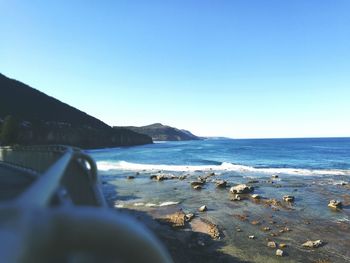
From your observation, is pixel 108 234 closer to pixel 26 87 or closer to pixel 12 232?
pixel 12 232

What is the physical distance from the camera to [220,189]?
127 feet

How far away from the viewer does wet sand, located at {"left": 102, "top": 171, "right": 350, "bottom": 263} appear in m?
18.4

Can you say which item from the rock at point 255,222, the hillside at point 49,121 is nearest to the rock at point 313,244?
the rock at point 255,222

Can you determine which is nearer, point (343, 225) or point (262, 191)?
point (343, 225)

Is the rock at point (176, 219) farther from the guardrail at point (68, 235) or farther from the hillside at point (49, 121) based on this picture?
the hillside at point (49, 121)

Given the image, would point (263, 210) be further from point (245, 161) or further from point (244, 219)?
point (245, 161)

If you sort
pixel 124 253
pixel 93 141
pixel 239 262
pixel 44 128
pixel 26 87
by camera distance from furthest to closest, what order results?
pixel 26 87 < pixel 93 141 < pixel 44 128 < pixel 239 262 < pixel 124 253

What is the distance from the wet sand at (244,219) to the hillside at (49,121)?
84.5 metres

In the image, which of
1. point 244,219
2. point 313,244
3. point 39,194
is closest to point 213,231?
point 244,219

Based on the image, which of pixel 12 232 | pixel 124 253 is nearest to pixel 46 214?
pixel 12 232

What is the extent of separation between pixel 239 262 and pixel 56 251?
16677 millimetres

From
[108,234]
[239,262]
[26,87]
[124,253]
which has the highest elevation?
[26,87]

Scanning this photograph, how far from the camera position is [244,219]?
82.7 ft

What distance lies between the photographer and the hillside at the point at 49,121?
411 feet
